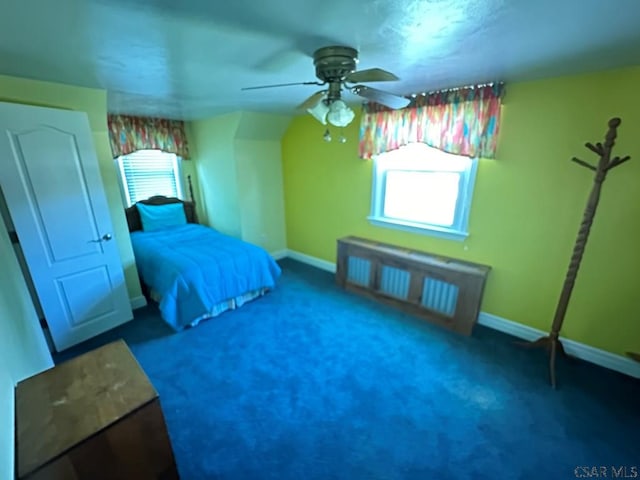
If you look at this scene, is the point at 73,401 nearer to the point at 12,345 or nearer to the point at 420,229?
the point at 12,345

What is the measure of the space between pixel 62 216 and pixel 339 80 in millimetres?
2503

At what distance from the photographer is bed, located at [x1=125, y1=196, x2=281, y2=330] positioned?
8.77 feet

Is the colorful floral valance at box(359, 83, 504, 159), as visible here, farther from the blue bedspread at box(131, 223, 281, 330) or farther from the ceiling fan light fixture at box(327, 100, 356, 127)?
the blue bedspread at box(131, 223, 281, 330)

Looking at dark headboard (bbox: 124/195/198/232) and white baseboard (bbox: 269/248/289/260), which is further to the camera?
white baseboard (bbox: 269/248/289/260)

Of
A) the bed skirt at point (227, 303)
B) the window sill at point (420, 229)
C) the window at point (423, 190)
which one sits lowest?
the bed skirt at point (227, 303)

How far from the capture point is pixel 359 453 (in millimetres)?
1603

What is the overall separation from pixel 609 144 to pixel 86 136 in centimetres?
395

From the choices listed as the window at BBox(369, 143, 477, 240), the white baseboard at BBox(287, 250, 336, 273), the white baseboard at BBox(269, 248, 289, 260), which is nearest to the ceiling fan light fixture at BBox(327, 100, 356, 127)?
the window at BBox(369, 143, 477, 240)

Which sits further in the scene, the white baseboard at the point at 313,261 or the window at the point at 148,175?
the white baseboard at the point at 313,261

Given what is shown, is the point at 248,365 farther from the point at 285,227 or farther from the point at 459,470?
the point at 285,227

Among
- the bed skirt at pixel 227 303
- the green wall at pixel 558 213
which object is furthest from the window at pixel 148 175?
the green wall at pixel 558 213

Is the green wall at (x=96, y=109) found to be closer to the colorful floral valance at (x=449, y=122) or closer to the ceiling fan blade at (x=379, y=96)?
the ceiling fan blade at (x=379, y=96)

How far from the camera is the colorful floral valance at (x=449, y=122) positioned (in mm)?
2357
